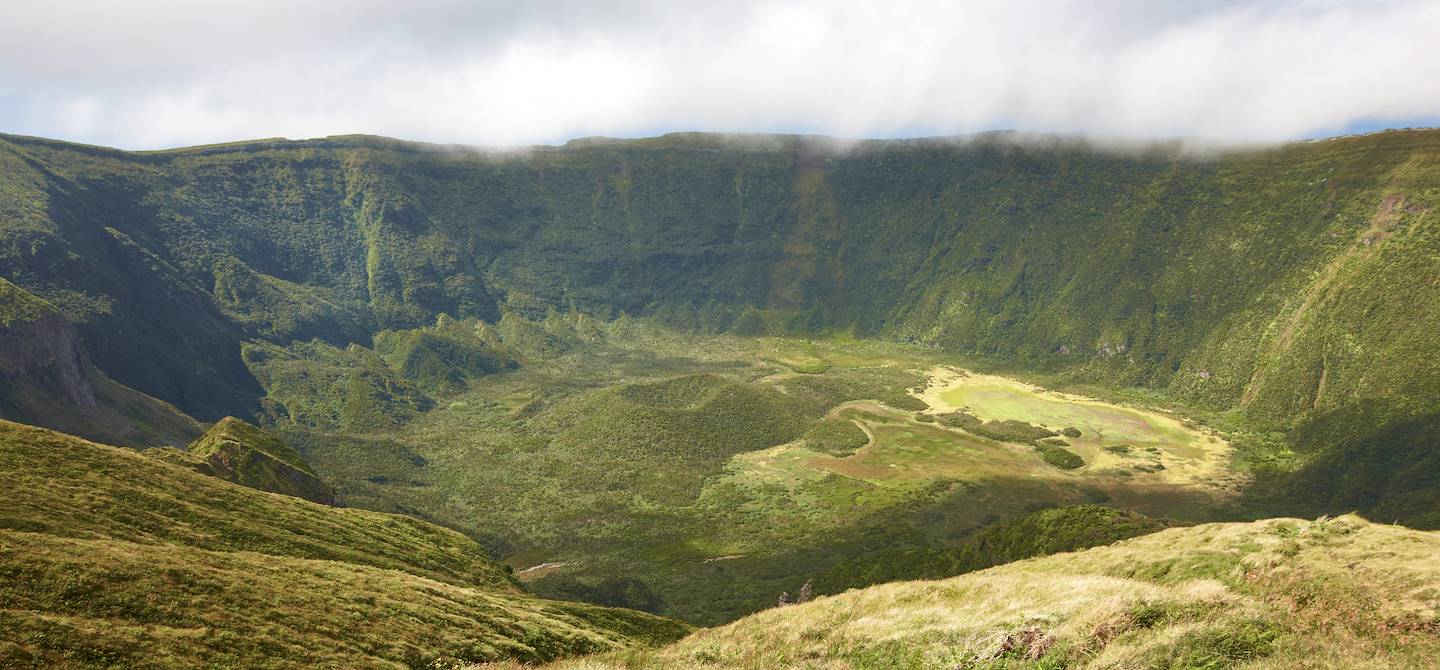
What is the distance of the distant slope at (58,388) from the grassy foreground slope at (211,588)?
3285 inches

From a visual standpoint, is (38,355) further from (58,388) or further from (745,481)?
(745,481)

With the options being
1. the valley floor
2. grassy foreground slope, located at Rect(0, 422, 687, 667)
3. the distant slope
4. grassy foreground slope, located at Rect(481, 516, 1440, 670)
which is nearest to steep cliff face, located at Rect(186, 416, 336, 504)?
grassy foreground slope, located at Rect(0, 422, 687, 667)

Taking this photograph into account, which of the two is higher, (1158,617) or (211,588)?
(1158,617)

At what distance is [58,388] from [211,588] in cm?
13031

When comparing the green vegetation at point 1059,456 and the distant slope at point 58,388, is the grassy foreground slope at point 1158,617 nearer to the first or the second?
the green vegetation at point 1059,456

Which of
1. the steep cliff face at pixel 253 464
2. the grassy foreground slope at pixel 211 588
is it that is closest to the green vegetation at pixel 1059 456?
the grassy foreground slope at pixel 211 588

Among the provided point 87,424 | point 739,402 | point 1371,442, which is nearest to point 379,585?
point 87,424

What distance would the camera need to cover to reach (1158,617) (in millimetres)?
25391

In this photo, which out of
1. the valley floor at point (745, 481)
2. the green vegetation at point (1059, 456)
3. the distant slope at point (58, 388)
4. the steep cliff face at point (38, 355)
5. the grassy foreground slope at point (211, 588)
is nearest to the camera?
the grassy foreground slope at point (211, 588)

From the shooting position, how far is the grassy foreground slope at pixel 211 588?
29438mm

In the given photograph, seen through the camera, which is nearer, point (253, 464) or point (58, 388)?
point (253, 464)

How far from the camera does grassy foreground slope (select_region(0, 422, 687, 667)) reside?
29.4 m

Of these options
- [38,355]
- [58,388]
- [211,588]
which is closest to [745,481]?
[211,588]

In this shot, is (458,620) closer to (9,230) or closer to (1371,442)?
(1371,442)
